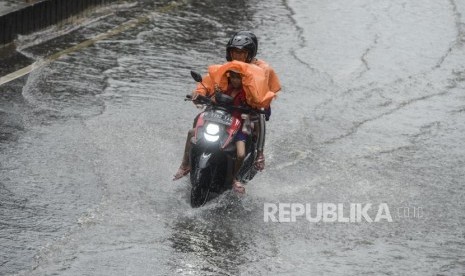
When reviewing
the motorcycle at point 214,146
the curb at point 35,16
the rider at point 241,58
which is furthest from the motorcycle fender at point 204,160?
the curb at point 35,16

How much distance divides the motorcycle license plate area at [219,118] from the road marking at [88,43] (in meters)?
4.50

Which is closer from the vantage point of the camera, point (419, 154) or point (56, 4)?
point (419, 154)

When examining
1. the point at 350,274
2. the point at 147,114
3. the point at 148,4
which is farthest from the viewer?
the point at 148,4

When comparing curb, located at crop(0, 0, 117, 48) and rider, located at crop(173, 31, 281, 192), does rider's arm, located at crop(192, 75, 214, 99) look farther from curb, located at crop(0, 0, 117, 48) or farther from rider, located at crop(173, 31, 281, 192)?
curb, located at crop(0, 0, 117, 48)

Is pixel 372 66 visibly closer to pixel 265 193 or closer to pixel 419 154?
pixel 419 154

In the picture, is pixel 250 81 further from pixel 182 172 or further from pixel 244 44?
pixel 182 172

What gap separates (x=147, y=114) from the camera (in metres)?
11.5

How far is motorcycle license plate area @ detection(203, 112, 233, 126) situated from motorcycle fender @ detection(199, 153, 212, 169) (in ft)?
1.04

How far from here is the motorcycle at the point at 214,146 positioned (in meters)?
8.57

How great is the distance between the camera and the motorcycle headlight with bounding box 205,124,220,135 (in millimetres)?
8586

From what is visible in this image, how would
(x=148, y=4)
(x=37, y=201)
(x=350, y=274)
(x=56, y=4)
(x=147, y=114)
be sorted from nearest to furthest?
(x=350, y=274), (x=37, y=201), (x=147, y=114), (x=56, y=4), (x=148, y=4)

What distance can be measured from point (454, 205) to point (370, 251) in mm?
1642

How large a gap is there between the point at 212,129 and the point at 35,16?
7345 millimetres

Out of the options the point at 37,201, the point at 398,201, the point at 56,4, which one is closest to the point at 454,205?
the point at 398,201
